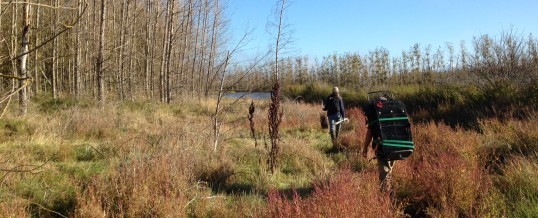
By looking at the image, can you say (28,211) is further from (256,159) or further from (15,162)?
(256,159)

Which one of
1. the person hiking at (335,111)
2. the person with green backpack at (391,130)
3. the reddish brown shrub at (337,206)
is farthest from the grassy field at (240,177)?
the person hiking at (335,111)

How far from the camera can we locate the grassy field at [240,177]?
441 cm

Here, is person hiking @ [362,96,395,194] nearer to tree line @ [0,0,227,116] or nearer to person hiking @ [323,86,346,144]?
person hiking @ [323,86,346,144]

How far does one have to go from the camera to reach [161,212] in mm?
4508

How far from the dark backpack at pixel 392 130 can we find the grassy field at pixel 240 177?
529 millimetres

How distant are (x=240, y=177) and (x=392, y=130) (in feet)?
9.53

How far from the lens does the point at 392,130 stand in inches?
203

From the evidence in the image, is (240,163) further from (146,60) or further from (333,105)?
(146,60)

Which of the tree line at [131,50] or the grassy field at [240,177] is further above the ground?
the tree line at [131,50]

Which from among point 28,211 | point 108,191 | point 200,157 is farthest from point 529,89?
point 28,211

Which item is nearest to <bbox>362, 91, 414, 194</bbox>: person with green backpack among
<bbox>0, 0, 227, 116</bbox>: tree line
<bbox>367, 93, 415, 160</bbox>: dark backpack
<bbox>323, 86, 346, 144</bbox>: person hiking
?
<bbox>367, 93, 415, 160</bbox>: dark backpack

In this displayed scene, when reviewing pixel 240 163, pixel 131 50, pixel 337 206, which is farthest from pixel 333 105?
pixel 131 50

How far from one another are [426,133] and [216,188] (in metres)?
5.88

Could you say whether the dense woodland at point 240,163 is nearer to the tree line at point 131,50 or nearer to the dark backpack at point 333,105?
the dark backpack at point 333,105
